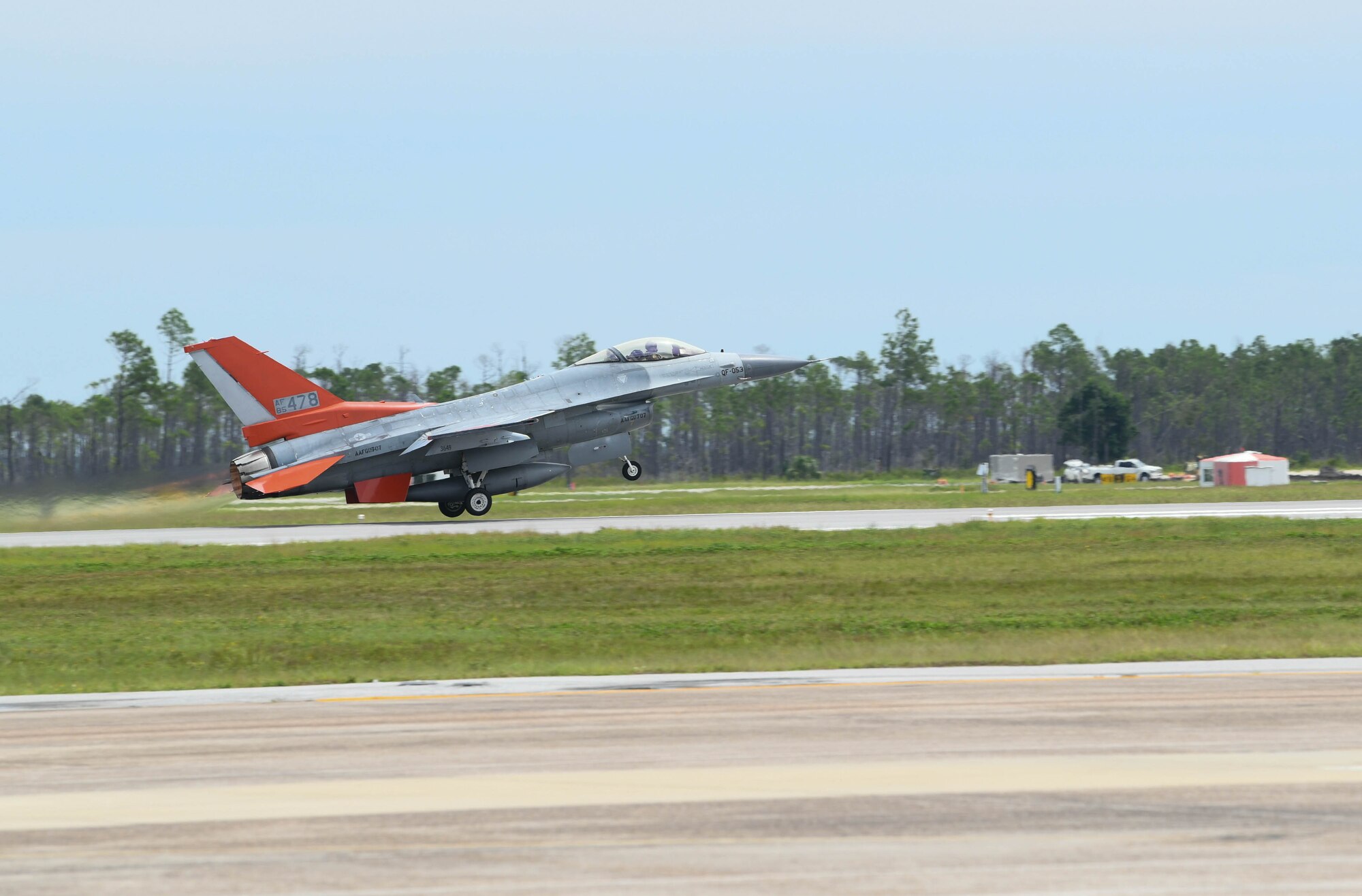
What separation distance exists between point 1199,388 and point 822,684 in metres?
135

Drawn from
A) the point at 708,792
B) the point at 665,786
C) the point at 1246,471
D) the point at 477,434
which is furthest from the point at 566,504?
the point at 708,792

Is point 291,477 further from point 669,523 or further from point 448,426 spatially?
point 669,523

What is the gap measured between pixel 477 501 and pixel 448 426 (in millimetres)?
2916

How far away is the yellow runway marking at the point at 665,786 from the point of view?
9.12m

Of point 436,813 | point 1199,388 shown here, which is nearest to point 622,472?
point 436,813

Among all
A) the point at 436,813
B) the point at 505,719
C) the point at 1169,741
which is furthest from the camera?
the point at 505,719

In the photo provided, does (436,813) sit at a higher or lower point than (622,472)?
lower

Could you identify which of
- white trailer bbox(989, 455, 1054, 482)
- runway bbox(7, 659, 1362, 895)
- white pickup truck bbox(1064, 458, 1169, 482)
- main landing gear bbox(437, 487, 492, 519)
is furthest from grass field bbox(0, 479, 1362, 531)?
runway bbox(7, 659, 1362, 895)

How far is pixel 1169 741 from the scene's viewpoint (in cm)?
1077

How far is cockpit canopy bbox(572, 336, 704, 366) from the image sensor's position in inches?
1494

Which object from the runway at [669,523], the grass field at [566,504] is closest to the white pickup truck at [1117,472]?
the grass field at [566,504]

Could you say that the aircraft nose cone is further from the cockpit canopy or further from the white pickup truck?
the white pickup truck

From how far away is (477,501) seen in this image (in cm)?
3806

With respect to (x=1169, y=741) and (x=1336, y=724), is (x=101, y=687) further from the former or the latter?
(x=1336, y=724)
